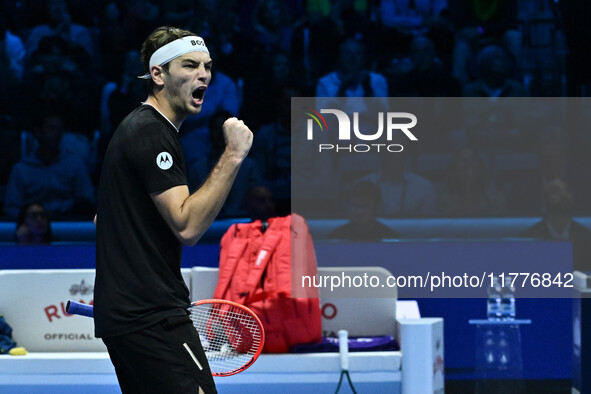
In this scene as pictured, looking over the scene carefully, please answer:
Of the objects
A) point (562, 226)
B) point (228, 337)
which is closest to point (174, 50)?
point (228, 337)

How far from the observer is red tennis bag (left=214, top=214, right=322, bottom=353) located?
4.49m

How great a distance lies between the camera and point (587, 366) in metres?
4.63

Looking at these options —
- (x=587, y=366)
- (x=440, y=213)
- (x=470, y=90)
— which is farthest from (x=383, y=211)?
(x=587, y=366)

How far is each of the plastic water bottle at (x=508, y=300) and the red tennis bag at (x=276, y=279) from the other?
1.10m

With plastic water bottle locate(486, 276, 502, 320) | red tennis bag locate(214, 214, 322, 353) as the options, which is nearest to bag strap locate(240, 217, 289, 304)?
red tennis bag locate(214, 214, 322, 353)

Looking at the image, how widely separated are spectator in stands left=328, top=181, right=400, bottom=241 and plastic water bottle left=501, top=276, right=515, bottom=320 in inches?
29.0

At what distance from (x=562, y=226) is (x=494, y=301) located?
2.66ft

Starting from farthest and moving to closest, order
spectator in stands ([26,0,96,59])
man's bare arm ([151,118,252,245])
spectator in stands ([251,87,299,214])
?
1. spectator in stands ([26,0,96,59])
2. spectator in stands ([251,87,299,214])
3. man's bare arm ([151,118,252,245])

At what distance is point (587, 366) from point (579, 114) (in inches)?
98.4

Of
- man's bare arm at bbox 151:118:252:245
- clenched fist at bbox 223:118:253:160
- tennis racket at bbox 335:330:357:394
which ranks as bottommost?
tennis racket at bbox 335:330:357:394

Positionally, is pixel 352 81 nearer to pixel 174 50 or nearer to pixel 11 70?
pixel 11 70

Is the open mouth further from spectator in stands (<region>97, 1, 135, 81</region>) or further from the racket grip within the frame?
spectator in stands (<region>97, 1, 135, 81</region>)

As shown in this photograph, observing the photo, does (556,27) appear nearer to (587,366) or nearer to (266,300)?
(587,366)

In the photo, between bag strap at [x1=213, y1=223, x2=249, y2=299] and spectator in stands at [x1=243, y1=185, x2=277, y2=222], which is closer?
bag strap at [x1=213, y1=223, x2=249, y2=299]
